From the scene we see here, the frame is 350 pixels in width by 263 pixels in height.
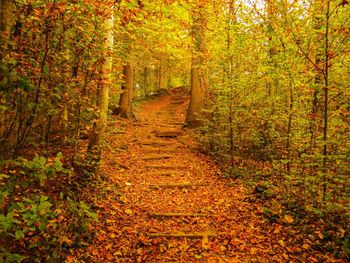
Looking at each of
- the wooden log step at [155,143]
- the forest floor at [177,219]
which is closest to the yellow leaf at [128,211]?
the forest floor at [177,219]

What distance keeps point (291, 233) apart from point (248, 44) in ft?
17.7

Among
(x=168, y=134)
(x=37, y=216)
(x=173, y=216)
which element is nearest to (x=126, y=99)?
(x=168, y=134)

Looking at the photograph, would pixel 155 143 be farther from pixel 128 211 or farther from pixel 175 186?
pixel 128 211

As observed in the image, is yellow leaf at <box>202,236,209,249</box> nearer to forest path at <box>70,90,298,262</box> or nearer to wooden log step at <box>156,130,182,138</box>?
forest path at <box>70,90,298,262</box>

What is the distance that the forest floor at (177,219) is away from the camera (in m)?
4.22

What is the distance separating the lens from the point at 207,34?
1070 cm

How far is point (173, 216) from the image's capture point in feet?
17.8

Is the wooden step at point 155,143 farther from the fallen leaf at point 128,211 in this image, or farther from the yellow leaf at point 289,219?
the yellow leaf at point 289,219

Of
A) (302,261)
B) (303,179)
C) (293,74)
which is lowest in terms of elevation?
(302,261)

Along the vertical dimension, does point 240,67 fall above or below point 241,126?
above

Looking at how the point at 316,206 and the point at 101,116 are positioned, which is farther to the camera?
the point at 101,116

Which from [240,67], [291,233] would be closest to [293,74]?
[240,67]

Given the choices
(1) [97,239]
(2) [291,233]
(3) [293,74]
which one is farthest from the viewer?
(3) [293,74]

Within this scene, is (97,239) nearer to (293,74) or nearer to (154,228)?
(154,228)
